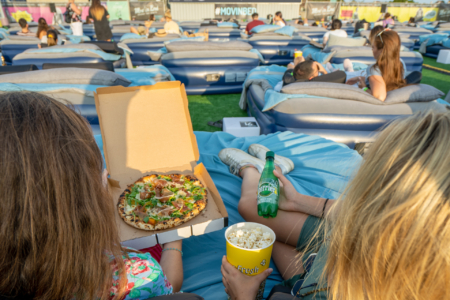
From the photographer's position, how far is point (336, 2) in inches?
729

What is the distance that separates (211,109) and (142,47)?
119 inches

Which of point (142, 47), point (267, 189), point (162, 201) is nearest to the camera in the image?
point (267, 189)

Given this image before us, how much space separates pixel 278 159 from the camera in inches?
83.5

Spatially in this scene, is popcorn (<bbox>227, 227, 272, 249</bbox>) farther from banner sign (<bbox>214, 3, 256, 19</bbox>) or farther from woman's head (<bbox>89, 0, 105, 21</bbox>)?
banner sign (<bbox>214, 3, 256, 19</bbox>)

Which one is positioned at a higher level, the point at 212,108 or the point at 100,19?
the point at 100,19

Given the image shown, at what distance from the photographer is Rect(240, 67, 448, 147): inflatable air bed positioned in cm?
304

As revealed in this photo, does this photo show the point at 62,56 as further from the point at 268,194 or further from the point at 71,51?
the point at 268,194

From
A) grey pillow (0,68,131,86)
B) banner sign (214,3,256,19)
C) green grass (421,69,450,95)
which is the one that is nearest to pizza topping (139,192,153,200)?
grey pillow (0,68,131,86)

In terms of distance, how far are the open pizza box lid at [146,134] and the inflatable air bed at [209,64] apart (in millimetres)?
3400

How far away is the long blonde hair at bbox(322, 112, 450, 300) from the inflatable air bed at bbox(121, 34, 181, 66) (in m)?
6.51

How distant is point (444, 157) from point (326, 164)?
5.65ft

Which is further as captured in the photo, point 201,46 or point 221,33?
point 221,33

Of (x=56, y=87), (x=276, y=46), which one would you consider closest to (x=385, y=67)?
(x=56, y=87)

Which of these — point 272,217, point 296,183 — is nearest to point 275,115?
point 296,183
